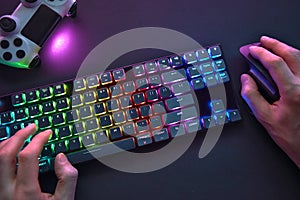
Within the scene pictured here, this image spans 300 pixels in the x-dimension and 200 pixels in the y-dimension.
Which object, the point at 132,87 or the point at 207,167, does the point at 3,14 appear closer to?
the point at 132,87

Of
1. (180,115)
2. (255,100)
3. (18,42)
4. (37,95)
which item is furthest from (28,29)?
(255,100)

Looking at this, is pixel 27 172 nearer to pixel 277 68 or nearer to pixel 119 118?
pixel 119 118

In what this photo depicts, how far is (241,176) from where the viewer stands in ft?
2.50

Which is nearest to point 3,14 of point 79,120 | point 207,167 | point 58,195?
point 79,120

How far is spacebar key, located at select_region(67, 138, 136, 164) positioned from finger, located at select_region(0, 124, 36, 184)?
94 millimetres

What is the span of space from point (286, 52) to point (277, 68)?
5 cm

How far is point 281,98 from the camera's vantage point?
0.74 metres

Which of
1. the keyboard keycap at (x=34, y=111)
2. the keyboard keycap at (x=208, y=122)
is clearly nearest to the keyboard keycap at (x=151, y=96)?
the keyboard keycap at (x=208, y=122)

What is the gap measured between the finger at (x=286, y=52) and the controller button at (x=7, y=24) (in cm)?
49

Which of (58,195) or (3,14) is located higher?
(3,14)

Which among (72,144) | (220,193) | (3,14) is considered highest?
(3,14)

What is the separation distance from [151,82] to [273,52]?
0.24 m

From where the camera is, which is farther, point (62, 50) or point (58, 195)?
point (62, 50)

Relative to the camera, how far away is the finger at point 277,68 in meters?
0.73
